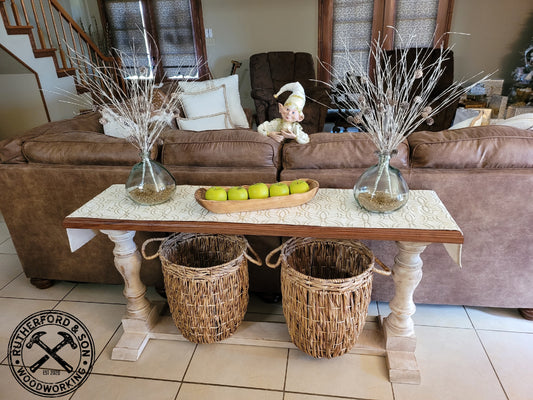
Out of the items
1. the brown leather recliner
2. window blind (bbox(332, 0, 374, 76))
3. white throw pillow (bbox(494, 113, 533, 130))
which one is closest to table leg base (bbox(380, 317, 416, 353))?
white throw pillow (bbox(494, 113, 533, 130))

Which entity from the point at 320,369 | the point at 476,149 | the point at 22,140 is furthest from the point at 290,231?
the point at 22,140

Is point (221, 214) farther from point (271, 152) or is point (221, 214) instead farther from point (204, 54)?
point (204, 54)

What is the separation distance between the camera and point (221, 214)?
137 cm

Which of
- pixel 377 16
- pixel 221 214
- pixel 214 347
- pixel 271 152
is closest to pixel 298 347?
pixel 214 347

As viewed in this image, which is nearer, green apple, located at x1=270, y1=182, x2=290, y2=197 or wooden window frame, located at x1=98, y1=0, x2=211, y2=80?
green apple, located at x1=270, y1=182, x2=290, y2=197

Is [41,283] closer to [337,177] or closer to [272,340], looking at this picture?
[272,340]

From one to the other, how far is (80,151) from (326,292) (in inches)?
49.4

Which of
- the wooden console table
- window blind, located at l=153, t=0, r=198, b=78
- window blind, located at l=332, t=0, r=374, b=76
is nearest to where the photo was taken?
the wooden console table

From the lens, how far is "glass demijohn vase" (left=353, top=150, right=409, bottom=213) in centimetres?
131

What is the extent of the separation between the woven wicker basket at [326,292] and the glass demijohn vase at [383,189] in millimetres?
224

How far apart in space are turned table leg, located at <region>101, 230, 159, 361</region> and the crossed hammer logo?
0.22 metres

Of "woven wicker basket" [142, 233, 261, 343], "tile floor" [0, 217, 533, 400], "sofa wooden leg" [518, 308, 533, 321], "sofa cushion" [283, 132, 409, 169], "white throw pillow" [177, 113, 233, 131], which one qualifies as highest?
"sofa cushion" [283, 132, 409, 169]

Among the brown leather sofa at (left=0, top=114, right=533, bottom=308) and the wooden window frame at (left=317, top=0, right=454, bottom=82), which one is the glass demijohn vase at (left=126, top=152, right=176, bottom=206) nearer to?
the brown leather sofa at (left=0, top=114, right=533, bottom=308)

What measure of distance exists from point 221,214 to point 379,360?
0.91 meters
